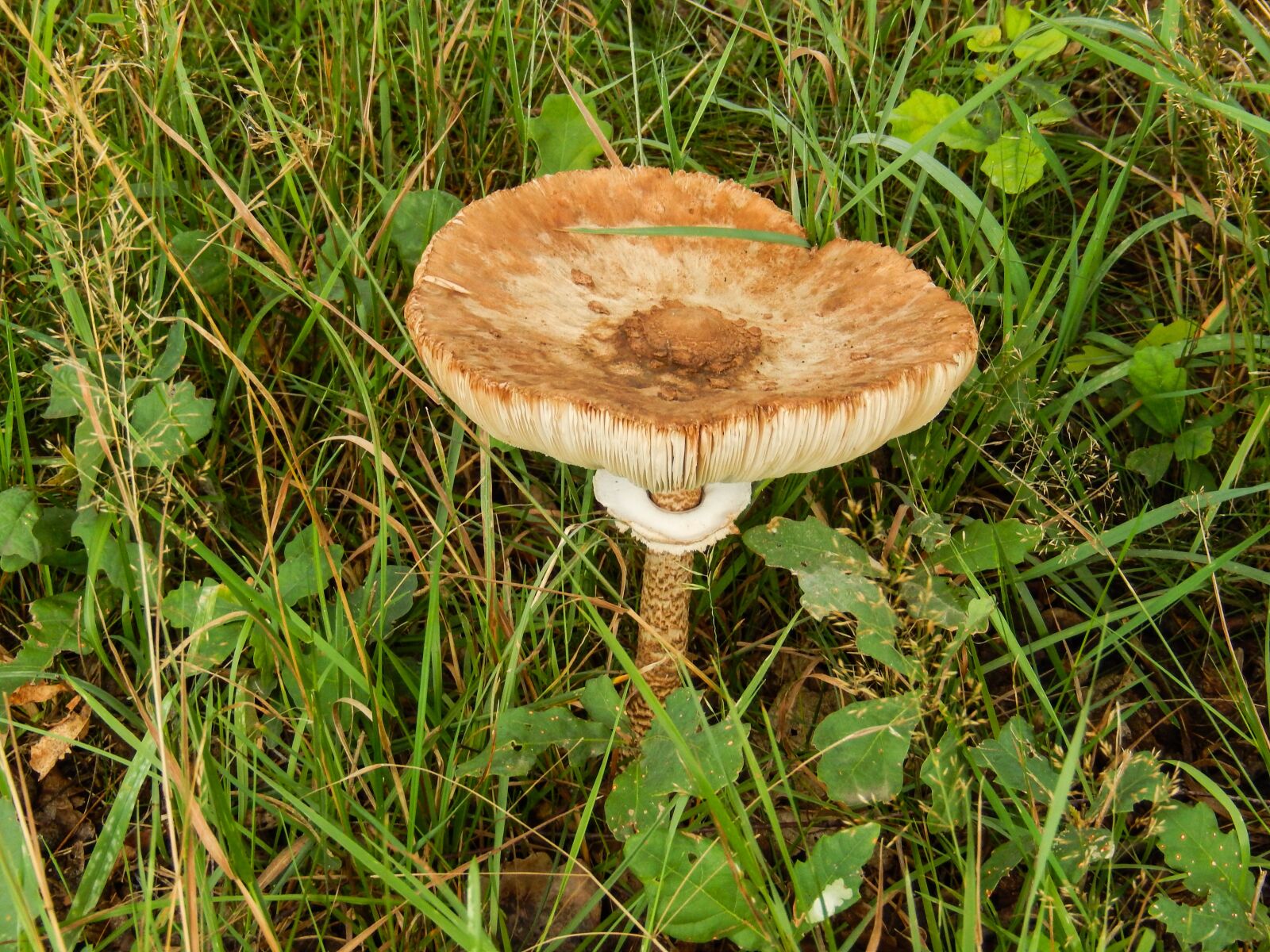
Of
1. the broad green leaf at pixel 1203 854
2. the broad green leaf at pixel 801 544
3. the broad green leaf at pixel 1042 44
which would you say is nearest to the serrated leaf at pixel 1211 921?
the broad green leaf at pixel 1203 854

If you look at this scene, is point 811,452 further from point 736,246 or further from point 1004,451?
point 1004,451

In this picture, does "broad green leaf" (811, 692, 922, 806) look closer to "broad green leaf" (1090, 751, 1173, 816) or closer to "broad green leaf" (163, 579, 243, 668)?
"broad green leaf" (1090, 751, 1173, 816)

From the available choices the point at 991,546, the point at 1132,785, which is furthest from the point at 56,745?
the point at 1132,785

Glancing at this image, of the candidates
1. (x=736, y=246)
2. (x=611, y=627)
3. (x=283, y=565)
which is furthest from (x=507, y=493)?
(x=736, y=246)

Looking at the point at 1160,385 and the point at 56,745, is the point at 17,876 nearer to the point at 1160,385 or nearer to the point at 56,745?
the point at 56,745

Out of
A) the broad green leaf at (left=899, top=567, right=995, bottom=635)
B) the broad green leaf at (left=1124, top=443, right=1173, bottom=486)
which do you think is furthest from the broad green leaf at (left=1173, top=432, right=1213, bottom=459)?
the broad green leaf at (left=899, top=567, right=995, bottom=635)
